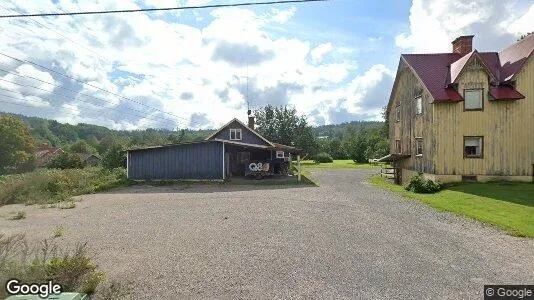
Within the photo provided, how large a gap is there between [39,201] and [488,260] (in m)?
21.7

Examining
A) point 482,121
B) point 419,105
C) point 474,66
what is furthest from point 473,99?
point 419,105

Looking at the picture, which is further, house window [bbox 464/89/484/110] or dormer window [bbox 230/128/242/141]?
dormer window [bbox 230/128/242/141]

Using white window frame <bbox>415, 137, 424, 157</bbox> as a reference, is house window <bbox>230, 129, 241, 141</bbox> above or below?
above

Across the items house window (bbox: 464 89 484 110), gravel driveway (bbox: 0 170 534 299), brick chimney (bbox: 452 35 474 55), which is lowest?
gravel driveway (bbox: 0 170 534 299)

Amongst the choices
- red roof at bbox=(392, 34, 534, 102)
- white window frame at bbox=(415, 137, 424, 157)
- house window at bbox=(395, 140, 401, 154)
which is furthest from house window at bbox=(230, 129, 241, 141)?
white window frame at bbox=(415, 137, 424, 157)

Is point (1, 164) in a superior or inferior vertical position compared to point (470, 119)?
inferior

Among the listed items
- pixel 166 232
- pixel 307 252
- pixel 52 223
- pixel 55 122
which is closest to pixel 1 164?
pixel 52 223

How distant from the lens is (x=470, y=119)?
903 inches

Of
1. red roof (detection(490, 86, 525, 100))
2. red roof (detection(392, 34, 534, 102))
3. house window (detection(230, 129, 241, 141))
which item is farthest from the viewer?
house window (detection(230, 129, 241, 141))

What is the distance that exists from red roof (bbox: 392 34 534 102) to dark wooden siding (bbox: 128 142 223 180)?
16036 millimetres

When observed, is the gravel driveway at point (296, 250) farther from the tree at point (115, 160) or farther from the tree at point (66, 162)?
the tree at point (66, 162)

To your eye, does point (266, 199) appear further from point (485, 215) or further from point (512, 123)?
point (512, 123)

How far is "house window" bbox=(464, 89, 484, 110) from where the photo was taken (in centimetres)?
2294

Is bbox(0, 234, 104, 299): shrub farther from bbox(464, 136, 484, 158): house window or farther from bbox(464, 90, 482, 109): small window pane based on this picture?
bbox(464, 90, 482, 109): small window pane
